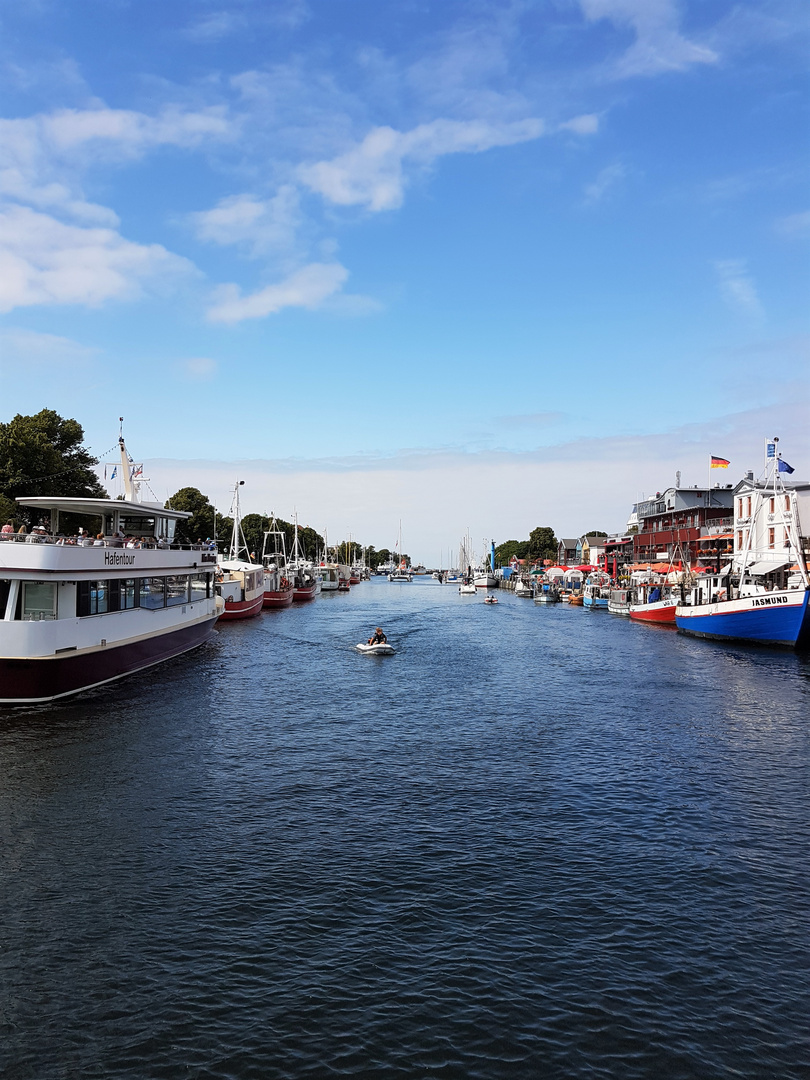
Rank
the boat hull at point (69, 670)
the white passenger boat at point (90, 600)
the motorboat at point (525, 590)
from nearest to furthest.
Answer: the white passenger boat at point (90, 600) → the boat hull at point (69, 670) → the motorboat at point (525, 590)

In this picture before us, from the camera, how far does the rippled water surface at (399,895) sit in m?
12.2

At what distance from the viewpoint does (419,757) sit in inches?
1162

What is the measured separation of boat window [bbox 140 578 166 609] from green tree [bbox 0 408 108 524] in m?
23.8

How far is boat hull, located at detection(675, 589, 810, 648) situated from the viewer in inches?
2495

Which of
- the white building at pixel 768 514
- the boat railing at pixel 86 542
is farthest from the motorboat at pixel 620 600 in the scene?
the boat railing at pixel 86 542

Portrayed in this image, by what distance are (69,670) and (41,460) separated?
4717cm

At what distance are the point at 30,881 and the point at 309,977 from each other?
7973 millimetres

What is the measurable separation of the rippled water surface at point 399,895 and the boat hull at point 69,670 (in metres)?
1.21

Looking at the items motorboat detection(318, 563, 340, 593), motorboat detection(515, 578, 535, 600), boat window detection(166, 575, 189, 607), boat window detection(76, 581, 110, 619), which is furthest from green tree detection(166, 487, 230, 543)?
boat window detection(76, 581, 110, 619)

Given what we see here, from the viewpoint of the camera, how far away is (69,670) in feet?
119

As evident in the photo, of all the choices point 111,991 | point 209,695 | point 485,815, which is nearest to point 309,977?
point 111,991

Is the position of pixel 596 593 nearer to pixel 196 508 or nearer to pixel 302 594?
pixel 302 594

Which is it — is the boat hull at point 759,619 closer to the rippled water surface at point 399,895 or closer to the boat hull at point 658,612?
the boat hull at point 658,612

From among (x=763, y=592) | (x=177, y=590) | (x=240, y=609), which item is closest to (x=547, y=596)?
(x=240, y=609)
